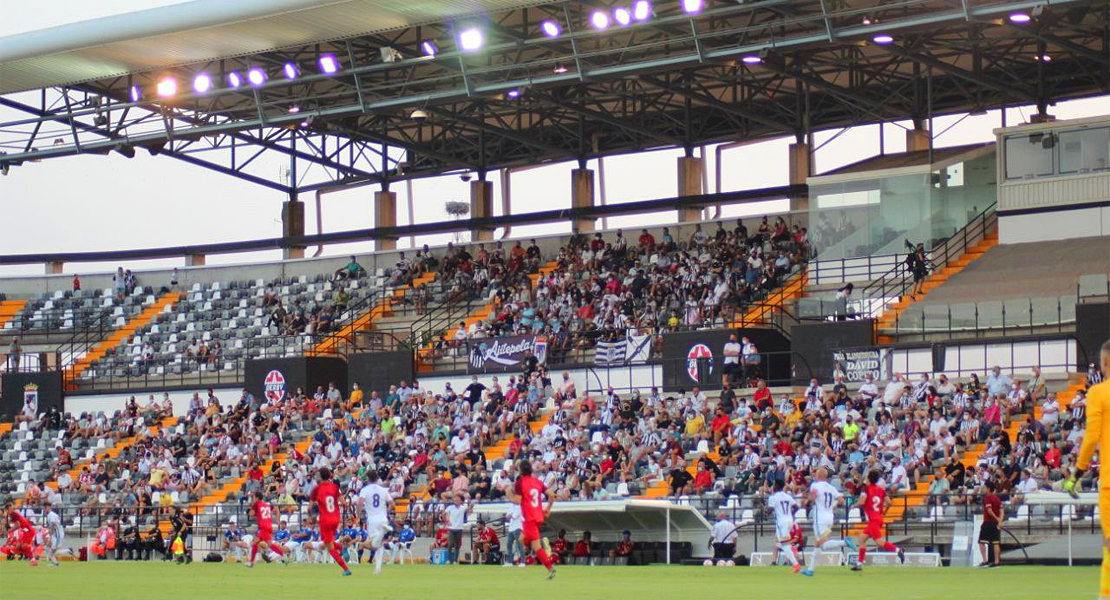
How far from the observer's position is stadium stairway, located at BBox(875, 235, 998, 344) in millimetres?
39094

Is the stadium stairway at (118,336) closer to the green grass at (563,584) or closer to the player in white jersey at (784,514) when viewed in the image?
the green grass at (563,584)

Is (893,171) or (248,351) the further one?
(248,351)

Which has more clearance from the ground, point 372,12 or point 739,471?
point 372,12

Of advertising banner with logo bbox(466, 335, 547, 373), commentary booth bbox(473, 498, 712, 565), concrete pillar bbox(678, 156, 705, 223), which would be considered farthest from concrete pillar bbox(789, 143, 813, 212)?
commentary booth bbox(473, 498, 712, 565)

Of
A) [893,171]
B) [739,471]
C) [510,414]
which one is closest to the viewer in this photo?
[739,471]

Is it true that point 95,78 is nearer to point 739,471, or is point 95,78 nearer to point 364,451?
point 364,451

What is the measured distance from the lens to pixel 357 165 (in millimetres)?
59719

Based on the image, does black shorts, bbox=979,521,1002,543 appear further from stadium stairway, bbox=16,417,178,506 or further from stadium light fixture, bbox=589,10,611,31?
stadium stairway, bbox=16,417,178,506

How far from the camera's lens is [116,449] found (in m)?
47.3

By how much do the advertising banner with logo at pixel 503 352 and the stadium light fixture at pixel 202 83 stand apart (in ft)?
31.1

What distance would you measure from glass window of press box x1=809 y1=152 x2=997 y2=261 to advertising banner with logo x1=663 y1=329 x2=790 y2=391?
390cm

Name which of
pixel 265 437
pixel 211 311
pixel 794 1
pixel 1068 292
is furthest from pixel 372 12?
pixel 211 311

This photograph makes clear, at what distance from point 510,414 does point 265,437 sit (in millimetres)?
8277

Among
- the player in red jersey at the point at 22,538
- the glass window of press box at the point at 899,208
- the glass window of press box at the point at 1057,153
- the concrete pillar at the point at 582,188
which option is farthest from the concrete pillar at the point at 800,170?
the player in red jersey at the point at 22,538
